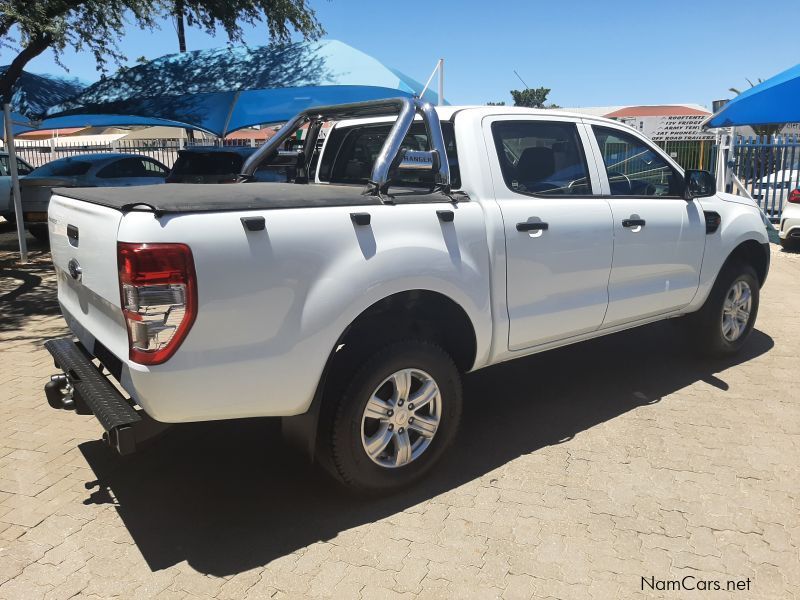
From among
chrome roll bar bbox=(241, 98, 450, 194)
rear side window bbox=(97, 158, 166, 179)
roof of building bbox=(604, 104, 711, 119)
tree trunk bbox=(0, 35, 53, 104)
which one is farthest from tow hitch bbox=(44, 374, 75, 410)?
roof of building bbox=(604, 104, 711, 119)

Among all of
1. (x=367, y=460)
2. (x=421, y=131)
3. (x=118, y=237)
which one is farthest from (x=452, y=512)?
(x=421, y=131)

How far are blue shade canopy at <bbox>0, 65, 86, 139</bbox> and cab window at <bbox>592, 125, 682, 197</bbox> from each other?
10601 mm

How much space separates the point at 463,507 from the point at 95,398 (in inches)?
70.0

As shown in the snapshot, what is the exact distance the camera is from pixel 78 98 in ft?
40.9

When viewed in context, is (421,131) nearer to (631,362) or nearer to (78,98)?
(631,362)

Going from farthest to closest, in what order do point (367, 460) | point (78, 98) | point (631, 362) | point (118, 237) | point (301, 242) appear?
point (78, 98) → point (631, 362) → point (367, 460) → point (301, 242) → point (118, 237)

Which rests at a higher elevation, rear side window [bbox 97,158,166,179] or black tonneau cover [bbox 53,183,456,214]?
rear side window [bbox 97,158,166,179]

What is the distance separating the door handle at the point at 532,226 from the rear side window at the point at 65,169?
1059 cm

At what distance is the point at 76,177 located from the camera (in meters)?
11.9

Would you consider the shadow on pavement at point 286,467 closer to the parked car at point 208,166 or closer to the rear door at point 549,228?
the rear door at point 549,228

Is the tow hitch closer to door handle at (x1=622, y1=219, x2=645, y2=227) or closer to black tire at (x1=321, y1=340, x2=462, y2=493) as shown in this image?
black tire at (x1=321, y1=340, x2=462, y2=493)

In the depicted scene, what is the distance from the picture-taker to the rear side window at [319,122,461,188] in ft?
13.4

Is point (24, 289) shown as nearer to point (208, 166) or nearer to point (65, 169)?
point (208, 166)

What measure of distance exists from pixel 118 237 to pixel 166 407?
26.8 inches
